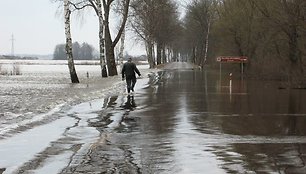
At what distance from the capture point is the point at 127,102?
1945cm

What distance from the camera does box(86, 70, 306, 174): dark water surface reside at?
7855mm

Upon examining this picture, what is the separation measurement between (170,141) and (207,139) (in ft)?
2.72

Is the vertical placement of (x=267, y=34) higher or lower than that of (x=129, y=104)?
higher

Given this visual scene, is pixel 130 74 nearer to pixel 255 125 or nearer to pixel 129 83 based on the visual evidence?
pixel 129 83

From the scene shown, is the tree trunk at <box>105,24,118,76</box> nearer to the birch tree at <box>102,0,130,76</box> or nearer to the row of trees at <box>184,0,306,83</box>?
the birch tree at <box>102,0,130,76</box>

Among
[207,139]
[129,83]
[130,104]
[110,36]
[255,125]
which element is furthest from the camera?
[110,36]

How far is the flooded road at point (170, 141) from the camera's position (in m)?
7.80

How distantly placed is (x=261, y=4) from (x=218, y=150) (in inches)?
1176

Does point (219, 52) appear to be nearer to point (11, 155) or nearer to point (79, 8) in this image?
point (79, 8)

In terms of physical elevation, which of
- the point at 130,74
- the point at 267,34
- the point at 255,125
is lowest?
the point at 255,125

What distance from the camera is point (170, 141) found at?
403 inches

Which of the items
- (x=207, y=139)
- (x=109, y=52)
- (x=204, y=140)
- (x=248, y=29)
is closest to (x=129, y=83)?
(x=207, y=139)

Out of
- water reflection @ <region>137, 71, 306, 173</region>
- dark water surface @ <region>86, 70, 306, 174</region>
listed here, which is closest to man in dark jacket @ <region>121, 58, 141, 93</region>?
water reflection @ <region>137, 71, 306, 173</region>

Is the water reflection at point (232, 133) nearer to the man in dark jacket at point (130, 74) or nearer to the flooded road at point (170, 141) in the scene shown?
the flooded road at point (170, 141)
